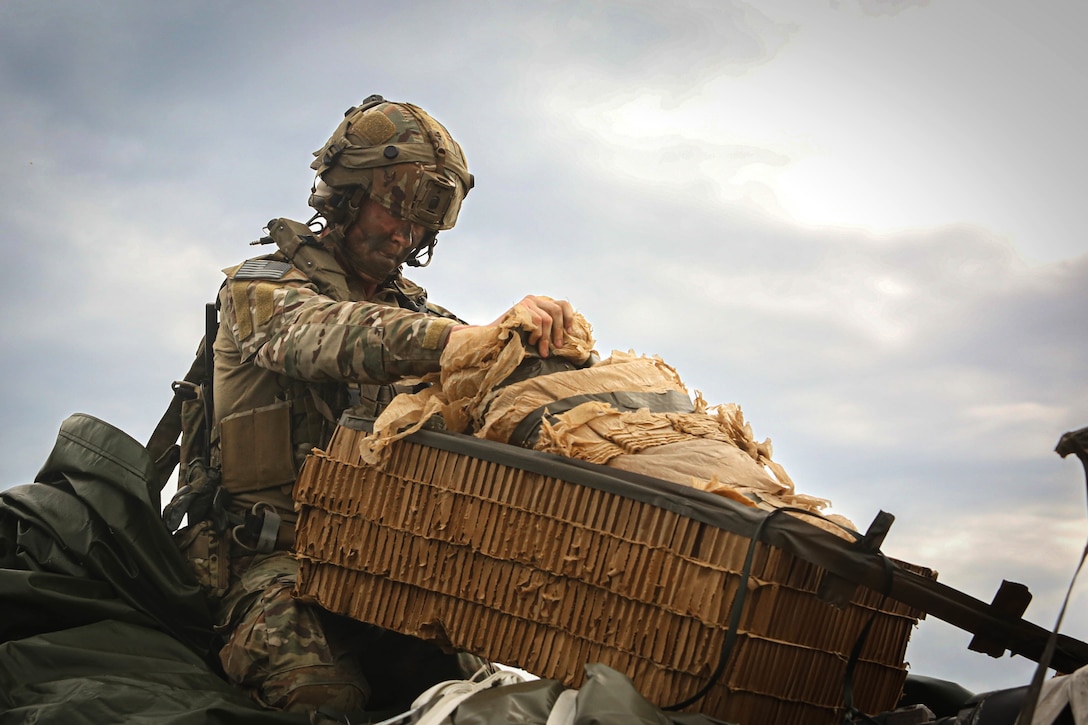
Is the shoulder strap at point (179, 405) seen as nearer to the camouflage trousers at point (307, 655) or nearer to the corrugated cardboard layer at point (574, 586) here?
the camouflage trousers at point (307, 655)

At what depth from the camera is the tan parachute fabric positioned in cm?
192

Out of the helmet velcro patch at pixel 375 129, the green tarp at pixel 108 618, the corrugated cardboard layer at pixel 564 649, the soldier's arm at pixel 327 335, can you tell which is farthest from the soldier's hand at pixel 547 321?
the helmet velcro patch at pixel 375 129

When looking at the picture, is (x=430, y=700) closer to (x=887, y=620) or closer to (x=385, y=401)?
(x=887, y=620)

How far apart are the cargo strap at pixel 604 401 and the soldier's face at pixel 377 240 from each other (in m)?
1.16

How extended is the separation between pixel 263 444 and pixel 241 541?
27 centimetres

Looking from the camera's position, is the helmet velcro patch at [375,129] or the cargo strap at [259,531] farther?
the helmet velcro patch at [375,129]

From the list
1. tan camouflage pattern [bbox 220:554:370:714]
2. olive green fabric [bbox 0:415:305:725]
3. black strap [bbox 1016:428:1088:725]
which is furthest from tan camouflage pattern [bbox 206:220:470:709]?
black strap [bbox 1016:428:1088:725]

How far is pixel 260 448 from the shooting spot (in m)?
2.75

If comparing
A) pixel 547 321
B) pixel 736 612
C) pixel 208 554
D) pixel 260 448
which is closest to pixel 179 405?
pixel 260 448

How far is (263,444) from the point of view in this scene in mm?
2756

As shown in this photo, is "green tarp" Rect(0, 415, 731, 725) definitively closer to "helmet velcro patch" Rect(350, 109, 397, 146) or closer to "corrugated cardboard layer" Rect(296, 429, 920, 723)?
"corrugated cardboard layer" Rect(296, 429, 920, 723)

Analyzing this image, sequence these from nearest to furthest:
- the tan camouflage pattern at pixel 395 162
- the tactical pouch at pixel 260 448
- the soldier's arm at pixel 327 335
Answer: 1. the soldier's arm at pixel 327 335
2. the tactical pouch at pixel 260 448
3. the tan camouflage pattern at pixel 395 162

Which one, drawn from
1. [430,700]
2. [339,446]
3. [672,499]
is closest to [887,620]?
[672,499]

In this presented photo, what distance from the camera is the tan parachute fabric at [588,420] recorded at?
1.92m
